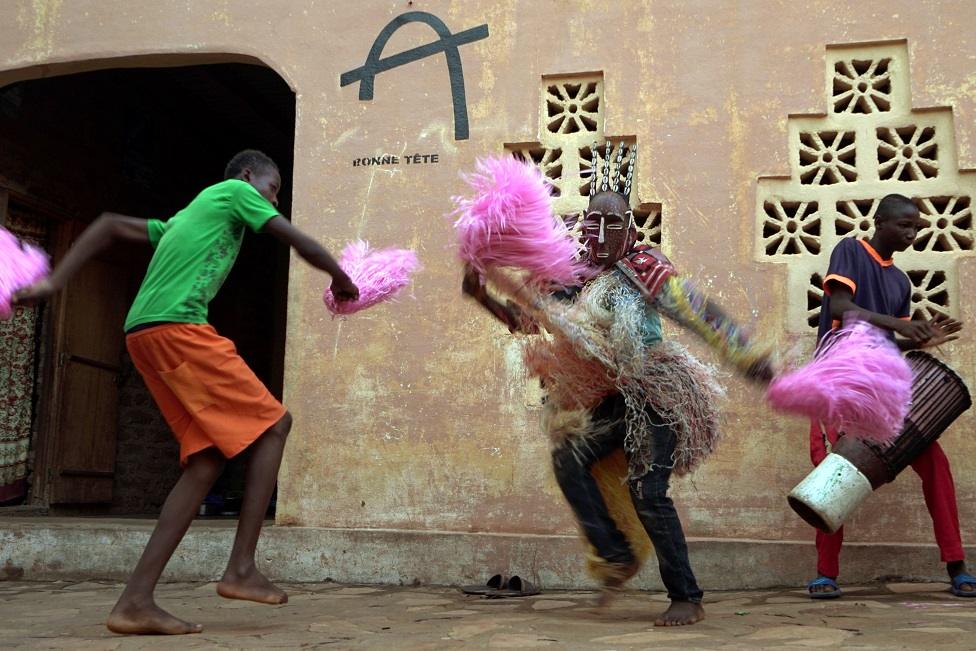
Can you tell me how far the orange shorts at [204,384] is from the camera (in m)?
3.42

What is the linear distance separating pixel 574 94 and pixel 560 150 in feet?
1.09

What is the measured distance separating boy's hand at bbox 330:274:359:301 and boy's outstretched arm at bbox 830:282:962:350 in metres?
2.12

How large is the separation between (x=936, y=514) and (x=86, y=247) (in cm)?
370

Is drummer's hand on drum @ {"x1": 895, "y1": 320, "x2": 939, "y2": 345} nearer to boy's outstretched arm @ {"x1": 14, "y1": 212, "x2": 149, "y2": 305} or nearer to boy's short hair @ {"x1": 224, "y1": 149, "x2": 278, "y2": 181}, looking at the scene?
boy's short hair @ {"x1": 224, "y1": 149, "x2": 278, "y2": 181}

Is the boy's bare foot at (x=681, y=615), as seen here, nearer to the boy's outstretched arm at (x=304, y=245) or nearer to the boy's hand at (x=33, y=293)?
the boy's outstretched arm at (x=304, y=245)

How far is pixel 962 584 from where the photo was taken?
4367mm

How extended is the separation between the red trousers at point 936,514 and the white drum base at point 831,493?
9.2 inches

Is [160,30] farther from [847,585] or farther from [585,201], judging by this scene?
[847,585]

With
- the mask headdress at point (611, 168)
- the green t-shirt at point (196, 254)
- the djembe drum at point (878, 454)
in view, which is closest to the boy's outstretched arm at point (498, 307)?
the green t-shirt at point (196, 254)

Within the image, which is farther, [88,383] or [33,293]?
[88,383]

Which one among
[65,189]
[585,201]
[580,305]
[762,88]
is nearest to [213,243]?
[580,305]

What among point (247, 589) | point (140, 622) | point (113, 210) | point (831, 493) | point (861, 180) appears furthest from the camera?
point (113, 210)

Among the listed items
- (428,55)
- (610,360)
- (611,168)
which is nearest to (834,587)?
(610,360)

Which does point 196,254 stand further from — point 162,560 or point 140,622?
point 140,622
